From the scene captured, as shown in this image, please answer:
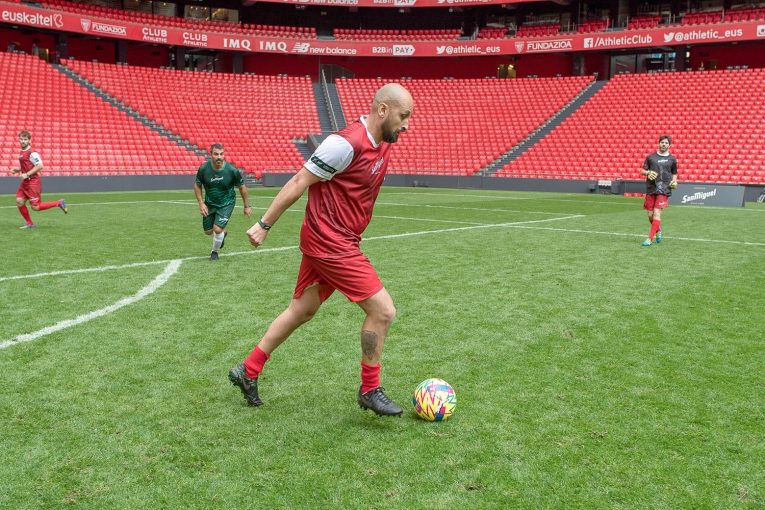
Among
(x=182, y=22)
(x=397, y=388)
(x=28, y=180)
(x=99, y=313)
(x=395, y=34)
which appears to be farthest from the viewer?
(x=395, y=34)

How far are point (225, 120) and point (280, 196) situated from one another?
3477 cm

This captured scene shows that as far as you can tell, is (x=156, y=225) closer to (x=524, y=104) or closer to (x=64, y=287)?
(x=64, y=287)

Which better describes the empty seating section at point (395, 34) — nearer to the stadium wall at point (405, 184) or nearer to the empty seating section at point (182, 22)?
the empty seating section at point (182, 22)

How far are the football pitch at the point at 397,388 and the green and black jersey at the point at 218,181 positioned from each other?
952 mm

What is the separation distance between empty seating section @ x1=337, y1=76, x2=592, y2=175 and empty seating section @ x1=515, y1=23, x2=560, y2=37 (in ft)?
10.7

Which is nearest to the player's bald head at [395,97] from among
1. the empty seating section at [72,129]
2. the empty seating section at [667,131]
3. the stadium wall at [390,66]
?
the empty seating section at [72,129]

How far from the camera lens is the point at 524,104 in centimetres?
3997

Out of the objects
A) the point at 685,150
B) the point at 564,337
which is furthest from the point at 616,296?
the point at 685,150

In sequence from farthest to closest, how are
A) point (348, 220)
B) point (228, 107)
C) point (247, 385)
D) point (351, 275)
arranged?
point (228, 107) < point (247, 385) < point (348, 220) < point (351, 275)

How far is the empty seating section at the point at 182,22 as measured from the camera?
39031mm

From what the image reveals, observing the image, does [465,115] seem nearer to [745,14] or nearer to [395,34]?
[395,34]

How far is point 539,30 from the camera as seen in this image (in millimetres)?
43625

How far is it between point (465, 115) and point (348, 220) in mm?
37260

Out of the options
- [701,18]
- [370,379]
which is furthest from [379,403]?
[701,18]
